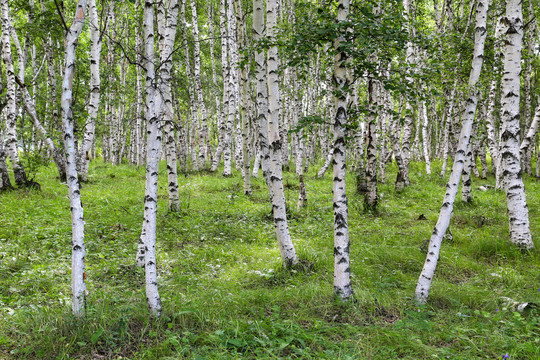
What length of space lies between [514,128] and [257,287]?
591 centimetres

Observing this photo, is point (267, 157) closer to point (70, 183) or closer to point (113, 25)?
point (70, 183)

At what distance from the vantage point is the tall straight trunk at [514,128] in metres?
6.48

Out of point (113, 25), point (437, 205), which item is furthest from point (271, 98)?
point (113, 25)

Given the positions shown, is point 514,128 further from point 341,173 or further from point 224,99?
point 224,99

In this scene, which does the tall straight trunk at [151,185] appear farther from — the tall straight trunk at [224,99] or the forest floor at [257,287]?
the tall straight trunk at [224,99]

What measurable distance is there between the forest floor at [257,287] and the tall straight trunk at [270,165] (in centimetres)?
43

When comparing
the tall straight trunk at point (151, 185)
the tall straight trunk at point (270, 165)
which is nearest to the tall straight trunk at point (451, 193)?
the tall straight trunk at point (270, 165)

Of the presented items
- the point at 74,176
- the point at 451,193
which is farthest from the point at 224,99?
the point at 451,193

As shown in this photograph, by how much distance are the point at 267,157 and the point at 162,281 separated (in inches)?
128

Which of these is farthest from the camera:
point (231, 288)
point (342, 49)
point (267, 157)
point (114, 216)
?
point (114, 216)

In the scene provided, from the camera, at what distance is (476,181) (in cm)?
1585

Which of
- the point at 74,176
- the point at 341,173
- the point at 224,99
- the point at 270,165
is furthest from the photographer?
the point at 224,99

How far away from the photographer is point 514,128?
6543 mm

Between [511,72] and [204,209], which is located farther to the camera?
[204,209]
